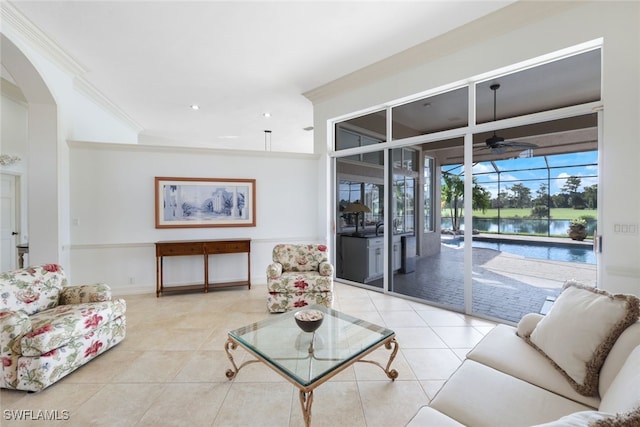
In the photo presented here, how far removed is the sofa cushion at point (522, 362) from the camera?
1.33 meters

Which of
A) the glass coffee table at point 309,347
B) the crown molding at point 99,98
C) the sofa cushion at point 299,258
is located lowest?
the glass coffee table at point 309,347

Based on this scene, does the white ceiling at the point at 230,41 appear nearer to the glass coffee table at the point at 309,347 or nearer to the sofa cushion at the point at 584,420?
the glass coffee table at the point at 309,347

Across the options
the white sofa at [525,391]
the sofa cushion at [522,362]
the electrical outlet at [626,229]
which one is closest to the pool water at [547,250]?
the electrical outlet at [626,229]

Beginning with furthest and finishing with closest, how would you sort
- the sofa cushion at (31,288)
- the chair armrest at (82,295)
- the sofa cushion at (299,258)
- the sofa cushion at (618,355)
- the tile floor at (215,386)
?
1. the sofa cushion at (299,258)
2. the chair armrest at (82,295)
3. the sofa cushion at (31,288)
4. the tile floor at (215,386)
5. the sofa cushion at (618,355)

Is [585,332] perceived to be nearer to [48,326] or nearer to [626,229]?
[626,229]

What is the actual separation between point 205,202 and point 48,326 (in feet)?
8.89

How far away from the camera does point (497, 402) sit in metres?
1.24

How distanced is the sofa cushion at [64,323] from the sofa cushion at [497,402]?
8.58 feet

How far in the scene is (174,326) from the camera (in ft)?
10.0

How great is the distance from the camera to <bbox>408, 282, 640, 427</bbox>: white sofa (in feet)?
3.59

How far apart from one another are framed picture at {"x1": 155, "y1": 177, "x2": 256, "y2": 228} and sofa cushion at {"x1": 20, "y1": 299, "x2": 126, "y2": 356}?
6.45ft

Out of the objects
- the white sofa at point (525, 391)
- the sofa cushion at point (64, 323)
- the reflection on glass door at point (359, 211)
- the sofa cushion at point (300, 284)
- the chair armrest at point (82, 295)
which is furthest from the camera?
the reflection on glass door at point (359, 211)

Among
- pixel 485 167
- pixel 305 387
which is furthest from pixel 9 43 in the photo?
pixel 485 167

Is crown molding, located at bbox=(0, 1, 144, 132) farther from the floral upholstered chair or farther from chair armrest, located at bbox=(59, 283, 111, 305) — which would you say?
the floral upholstered chair
